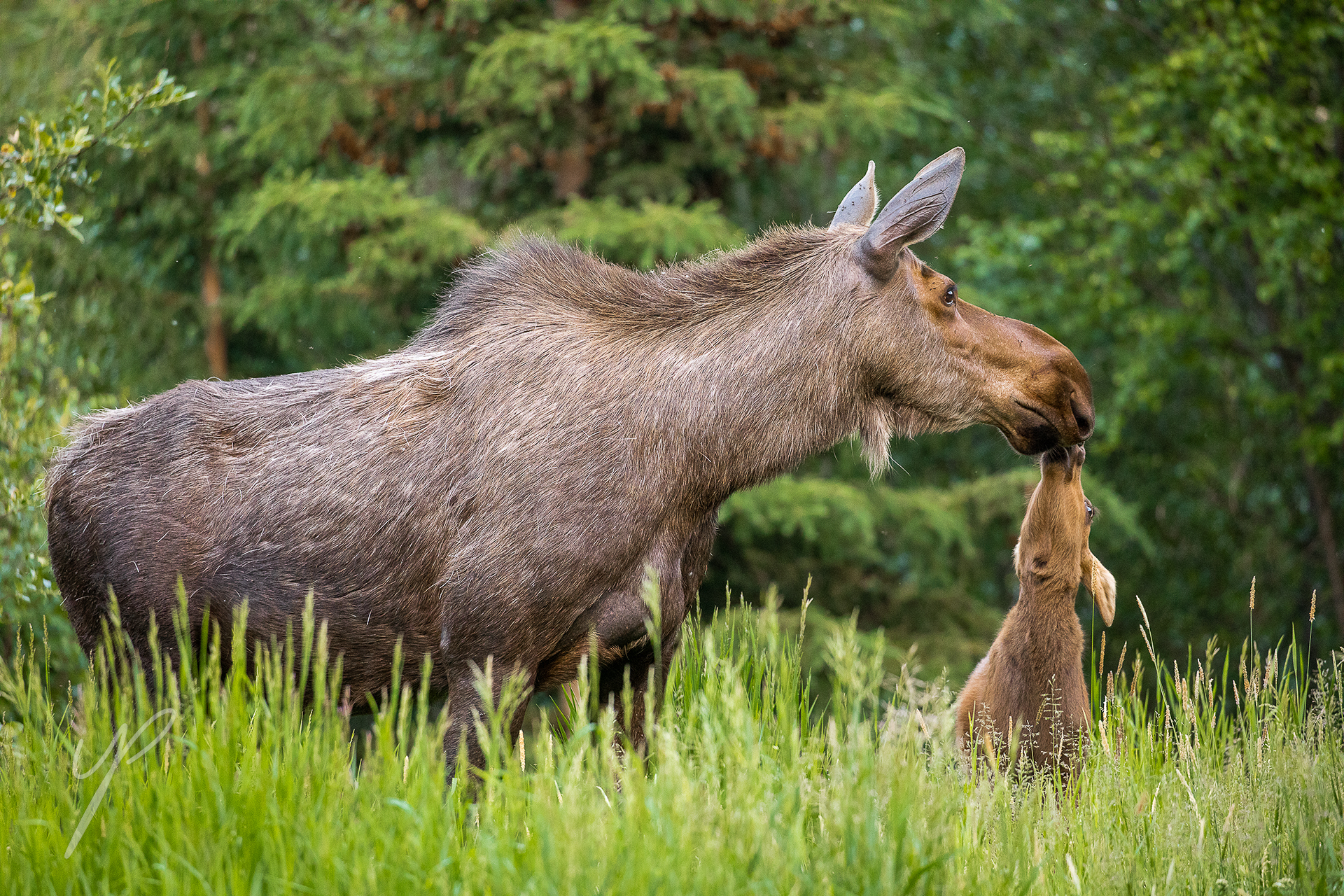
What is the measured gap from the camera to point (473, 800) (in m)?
4.07

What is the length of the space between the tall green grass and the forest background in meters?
4.37

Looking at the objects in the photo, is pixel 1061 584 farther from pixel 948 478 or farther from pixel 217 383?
pixel 948 478

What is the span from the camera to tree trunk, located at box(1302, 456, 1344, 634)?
13633 millimetres

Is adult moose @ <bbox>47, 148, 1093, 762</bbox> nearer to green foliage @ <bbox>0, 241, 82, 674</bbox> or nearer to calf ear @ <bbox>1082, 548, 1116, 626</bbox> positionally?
calf ear @ <bbox>1082, 548, 1116, 626</bbox>

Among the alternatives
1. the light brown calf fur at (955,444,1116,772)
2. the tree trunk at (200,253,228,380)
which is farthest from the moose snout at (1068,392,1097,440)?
the tree trunk at (200,253,228,380)

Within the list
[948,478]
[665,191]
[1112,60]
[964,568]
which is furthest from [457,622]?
[1112,60]

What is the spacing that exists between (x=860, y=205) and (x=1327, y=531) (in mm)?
11684

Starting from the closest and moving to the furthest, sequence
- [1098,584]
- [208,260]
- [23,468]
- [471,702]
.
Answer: [471,702] → [1098,584] → [23,468] → [208,260]

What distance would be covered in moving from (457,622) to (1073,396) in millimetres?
2068

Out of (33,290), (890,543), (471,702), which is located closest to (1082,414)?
(471,702)

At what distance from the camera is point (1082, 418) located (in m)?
4.36

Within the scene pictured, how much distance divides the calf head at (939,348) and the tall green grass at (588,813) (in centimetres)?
92

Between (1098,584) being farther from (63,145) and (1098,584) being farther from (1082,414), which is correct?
(63,145)

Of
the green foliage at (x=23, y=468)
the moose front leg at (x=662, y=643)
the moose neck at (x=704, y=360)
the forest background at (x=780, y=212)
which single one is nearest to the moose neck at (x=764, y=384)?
the moose neck at (x=704, y=360)
